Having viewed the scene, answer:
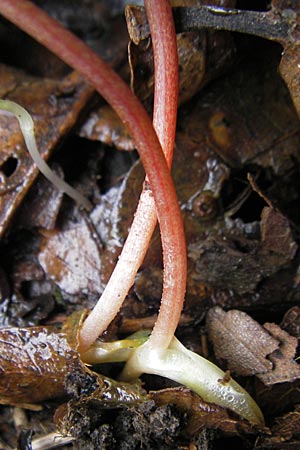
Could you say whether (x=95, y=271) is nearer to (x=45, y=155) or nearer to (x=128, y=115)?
(x=45, y=155)

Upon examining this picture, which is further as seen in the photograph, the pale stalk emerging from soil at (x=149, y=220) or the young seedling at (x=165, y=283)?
the pale stalk emerging from soil at (x=149, y=220)

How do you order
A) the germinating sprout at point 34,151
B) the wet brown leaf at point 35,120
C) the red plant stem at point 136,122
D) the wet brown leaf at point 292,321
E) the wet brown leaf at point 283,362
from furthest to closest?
the wet brown leaf at point 35,120 < the germinating sprout at point 34,151 < the wet brown leaf at point 292,321 < the wet brown leaf at point 283,362 < the red plant stem at point 136,122

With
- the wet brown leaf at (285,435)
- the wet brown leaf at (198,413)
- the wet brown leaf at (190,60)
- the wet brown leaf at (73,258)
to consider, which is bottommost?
the wet brown leaf at (285,435)

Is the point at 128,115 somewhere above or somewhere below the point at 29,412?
above

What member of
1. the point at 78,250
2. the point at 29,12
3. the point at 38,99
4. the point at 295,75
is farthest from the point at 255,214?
the point at 29,12

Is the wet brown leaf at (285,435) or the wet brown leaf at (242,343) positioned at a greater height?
the wet brown leaf at (242,343)

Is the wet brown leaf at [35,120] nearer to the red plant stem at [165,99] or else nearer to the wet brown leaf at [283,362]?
the red plant stem at [165,99]

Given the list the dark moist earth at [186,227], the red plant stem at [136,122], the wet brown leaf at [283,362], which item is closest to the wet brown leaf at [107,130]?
the dark moist earth at [186,227]

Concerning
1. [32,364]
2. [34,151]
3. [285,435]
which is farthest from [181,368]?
[34,151]
